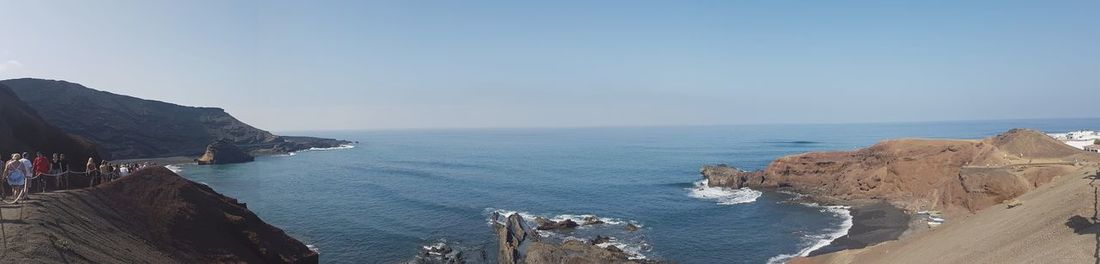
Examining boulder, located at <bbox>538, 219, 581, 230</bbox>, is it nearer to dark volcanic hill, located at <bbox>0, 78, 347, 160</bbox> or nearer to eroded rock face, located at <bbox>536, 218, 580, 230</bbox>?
eroded rock face, located at <bbox>536, 218, 580, 230</bbox>

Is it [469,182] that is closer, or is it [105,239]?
[105,239]

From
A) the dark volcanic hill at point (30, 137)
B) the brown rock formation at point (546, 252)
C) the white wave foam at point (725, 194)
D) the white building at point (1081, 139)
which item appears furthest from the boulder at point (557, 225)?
the white building at point (1081, 139)

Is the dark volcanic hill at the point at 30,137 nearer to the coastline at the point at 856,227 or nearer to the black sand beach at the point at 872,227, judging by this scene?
the coastline at the point at 856,227

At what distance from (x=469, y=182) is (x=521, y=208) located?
24716 millimetres

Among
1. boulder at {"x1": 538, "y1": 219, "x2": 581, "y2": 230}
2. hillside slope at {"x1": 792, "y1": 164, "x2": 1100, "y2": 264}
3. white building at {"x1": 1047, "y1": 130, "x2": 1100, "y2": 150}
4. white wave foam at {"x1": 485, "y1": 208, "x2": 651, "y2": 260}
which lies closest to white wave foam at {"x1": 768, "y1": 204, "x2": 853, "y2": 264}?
white wave foam at {"x1": 485, "y1": 208, "x2": 651, "y2": 260}

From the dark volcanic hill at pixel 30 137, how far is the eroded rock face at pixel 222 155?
265 ft

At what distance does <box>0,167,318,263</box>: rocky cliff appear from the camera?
54.7 feet

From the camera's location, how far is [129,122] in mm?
133750

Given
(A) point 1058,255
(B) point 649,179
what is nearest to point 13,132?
(A) point 1058,255

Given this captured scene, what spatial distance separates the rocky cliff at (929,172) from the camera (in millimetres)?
33500

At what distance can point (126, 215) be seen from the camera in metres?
23.5

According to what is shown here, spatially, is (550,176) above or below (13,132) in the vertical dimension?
below

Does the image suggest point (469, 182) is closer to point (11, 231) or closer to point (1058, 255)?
point (11, 231)

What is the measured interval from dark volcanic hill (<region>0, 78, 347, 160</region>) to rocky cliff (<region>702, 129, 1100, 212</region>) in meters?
124
